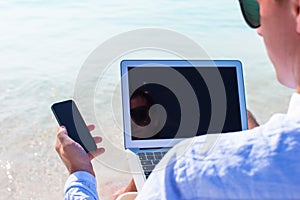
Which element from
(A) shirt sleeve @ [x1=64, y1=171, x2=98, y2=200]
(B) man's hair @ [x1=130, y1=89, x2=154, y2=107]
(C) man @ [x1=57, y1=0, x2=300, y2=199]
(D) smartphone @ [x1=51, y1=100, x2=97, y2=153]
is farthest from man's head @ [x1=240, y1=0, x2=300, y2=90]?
(B) man's hair @ [x1=130, y1=89, x2=154, y2=107]

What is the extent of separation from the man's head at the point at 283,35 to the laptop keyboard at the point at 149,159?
0.75 metres

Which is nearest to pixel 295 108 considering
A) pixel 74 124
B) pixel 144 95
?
pixel 74 124

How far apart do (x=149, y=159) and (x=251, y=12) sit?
60 cm

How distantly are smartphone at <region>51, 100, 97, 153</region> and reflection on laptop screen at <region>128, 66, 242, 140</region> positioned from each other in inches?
7.1

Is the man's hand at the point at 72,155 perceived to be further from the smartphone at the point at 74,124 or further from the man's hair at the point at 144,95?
the man's hair at the point at 144,95

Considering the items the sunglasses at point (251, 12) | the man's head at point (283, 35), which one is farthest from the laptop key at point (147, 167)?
the man's head at point (283, 35)

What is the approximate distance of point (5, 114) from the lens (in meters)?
3.04

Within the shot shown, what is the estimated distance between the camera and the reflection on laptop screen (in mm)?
1352

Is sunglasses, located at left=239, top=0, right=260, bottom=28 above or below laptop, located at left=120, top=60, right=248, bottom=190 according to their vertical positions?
above

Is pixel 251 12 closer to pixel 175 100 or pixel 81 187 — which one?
pixel 81 187

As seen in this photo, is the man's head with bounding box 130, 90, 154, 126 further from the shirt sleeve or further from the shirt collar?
the shirt collar

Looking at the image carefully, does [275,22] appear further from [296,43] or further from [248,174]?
[248,174]

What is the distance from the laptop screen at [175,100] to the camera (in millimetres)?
1349

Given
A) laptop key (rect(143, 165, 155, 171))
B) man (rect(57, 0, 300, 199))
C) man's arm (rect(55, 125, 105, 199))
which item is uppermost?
man (rect(57, 0, 300, 199))
